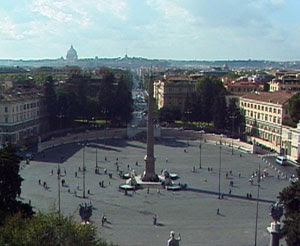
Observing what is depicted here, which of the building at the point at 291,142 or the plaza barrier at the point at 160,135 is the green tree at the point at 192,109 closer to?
the plaza barrier at the point at 160,135

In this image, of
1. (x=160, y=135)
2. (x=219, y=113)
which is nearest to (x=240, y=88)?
(x=219, y=113)

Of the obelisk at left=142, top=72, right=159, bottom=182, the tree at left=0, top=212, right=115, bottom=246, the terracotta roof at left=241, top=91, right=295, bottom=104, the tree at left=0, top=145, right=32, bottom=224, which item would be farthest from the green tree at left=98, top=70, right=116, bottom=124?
the tree at left=0, top=212, right=115, bottom=246

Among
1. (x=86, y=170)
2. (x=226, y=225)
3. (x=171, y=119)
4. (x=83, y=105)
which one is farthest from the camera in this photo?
(x=171, y=119)

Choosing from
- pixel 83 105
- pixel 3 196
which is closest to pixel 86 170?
pixel 3 196

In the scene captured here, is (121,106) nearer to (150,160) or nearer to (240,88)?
(240,88)

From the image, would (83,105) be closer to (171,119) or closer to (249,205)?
(171,119)
